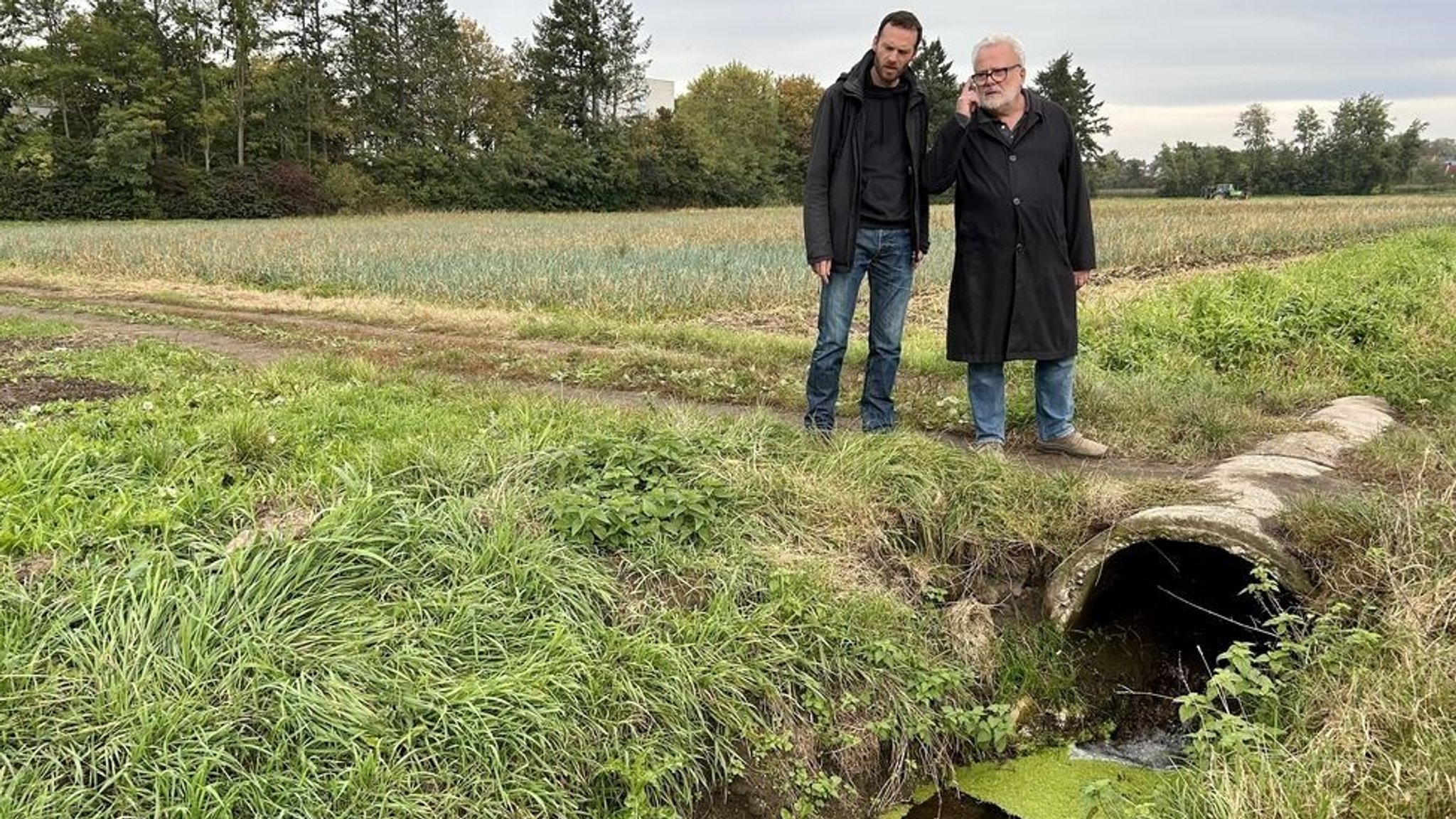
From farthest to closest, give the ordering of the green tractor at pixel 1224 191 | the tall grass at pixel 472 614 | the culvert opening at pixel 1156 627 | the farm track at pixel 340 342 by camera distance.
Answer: the green tractor at pixel 1224 191 → the farm track at pixel 340 342 → the culvert opening at pixel 1156 627 → the tall grass at pixel 472 614

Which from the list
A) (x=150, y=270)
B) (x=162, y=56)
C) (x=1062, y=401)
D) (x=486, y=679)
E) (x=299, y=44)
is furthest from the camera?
(x=299, y=44)

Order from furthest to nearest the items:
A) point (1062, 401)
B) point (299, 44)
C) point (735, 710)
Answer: point (299, 44) < point (1062, 401) < point (735, 710)

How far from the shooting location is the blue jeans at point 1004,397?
15.7ft

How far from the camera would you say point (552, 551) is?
3.35m

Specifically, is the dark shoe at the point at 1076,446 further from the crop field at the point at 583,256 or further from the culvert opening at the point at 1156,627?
the crop field at the point at 583,256

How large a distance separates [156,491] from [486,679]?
1617 mm

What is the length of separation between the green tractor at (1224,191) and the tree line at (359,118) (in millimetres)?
20770

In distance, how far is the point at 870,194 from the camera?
454 cm

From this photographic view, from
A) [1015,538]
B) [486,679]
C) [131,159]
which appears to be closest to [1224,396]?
[1015,538]

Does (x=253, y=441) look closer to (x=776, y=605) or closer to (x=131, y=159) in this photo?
(x=776, y=605)

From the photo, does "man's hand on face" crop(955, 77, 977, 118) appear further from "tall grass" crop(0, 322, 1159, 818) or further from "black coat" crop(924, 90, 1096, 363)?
"tall grass" crop(0, 322, 1159, 818)

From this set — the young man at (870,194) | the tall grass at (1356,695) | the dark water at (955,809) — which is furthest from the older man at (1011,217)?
the dark water at (955,809)

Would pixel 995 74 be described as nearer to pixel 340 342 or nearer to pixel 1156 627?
pixel 1156 627

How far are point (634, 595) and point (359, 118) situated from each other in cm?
4779
